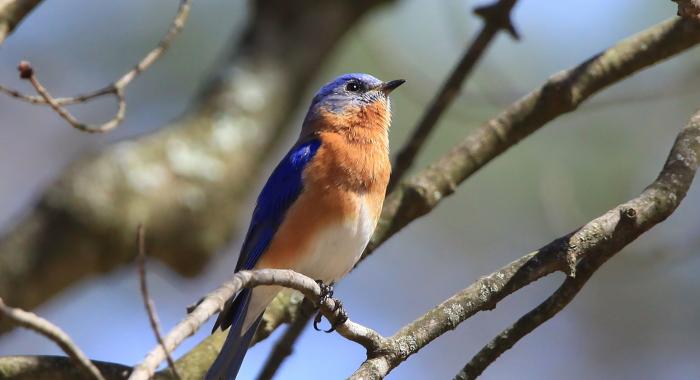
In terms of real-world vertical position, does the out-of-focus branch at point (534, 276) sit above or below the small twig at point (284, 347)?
above

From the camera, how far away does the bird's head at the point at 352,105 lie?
21.2ft

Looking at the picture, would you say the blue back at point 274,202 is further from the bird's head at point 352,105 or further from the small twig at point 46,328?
the small twig at point 46,328

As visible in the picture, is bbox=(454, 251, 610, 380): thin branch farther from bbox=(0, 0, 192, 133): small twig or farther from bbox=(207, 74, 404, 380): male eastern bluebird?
bbox=(0, 0, 192, 133): small twig

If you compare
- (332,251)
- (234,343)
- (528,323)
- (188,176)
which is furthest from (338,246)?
(188,176)

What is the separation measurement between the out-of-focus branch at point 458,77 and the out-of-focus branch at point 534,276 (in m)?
2.41

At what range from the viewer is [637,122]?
11.0m

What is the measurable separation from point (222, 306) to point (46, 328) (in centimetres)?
65

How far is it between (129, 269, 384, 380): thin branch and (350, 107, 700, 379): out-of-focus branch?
0.11 m

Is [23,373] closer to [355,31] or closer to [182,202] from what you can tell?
[182,202]

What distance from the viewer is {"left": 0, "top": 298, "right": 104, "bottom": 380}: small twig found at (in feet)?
8.25

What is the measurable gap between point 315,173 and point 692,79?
3.72 meters

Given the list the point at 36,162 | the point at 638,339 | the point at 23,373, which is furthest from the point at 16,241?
the point at 638,339

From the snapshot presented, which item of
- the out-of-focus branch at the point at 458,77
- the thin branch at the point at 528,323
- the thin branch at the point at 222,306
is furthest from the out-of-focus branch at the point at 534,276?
the out-of-focus branch at the point at 458,77

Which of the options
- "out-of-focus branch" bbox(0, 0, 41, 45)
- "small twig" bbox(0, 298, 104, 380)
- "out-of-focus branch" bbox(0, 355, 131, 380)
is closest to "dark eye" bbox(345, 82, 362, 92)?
"out-of-focus branch" bbox(0, 0, 41, 45)
